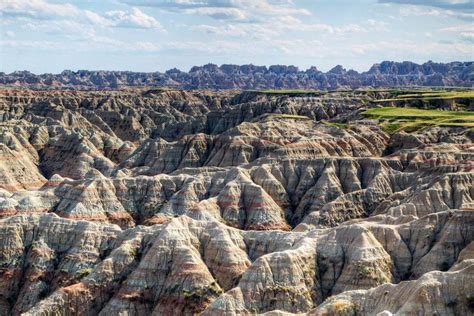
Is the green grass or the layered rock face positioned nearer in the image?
the layered rock face

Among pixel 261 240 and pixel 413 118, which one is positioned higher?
pixel 413 118

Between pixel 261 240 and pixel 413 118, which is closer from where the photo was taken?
pixel 261 240

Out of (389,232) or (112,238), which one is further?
(112,238)

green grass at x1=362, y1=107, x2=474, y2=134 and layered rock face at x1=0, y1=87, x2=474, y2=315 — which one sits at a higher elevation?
green grass at x1=362, y1=107, x2=474, y2=134

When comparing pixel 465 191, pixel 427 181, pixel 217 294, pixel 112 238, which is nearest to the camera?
pixel 217 294

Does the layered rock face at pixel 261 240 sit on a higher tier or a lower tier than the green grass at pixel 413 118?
lower

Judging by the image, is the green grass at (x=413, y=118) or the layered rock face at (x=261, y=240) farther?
the green grass at (x=413, y=118)

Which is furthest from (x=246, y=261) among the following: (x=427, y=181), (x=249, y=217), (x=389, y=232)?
(x=427, y=181)

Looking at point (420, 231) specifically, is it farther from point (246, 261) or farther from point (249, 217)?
point (249, 217)
